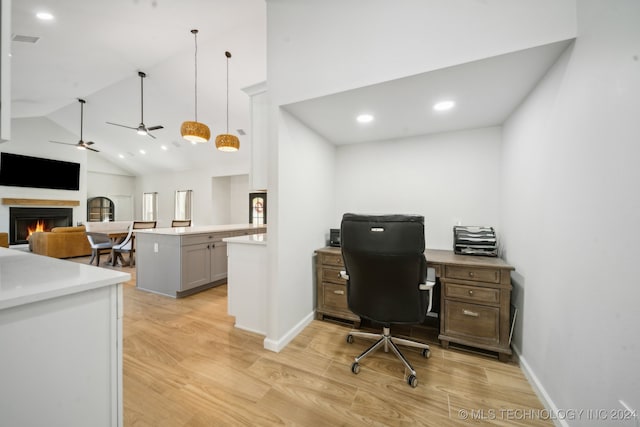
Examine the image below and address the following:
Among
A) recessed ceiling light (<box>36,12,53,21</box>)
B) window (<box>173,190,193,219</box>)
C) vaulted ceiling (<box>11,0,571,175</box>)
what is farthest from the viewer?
window (<box>173,190,193,219</box>)

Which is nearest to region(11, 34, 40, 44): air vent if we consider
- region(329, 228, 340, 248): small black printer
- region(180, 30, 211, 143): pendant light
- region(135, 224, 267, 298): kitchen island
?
region(180, 30, 211, 143): pendant light

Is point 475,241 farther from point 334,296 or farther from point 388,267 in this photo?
point 334,296

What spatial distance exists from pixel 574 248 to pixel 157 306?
3.93 meters

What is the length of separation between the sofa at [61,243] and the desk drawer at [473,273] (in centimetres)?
757

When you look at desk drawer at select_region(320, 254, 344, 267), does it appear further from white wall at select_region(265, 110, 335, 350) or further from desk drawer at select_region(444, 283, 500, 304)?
desk drawer at select_region(444, 283, 500, 304)

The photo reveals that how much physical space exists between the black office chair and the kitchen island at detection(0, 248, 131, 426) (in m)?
1.23

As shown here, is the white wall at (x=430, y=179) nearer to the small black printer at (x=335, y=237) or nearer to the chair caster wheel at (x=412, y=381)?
the small black printer at (x=335, y=237)

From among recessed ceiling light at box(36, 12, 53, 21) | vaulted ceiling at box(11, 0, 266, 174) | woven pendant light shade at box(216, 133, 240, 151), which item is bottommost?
woven pendant light shade at box(216, 133, 240, 151)

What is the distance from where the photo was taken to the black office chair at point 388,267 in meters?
1.47

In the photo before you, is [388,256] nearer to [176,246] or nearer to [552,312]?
[552,312]

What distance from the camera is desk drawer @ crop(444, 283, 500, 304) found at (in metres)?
1.84

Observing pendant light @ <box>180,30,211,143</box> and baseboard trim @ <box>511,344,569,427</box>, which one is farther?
pendant light @ <box>180,30,211,143</box>

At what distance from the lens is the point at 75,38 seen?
3.05 meters

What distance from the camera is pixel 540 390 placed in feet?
4.78
